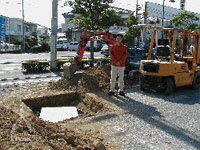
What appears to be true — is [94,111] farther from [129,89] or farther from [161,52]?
[161,52]

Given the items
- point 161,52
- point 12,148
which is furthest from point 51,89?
point 12,148

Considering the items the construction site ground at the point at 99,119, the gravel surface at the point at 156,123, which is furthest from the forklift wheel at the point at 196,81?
the gravel surface at the point at 156,123

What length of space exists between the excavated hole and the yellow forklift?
2.47 meters

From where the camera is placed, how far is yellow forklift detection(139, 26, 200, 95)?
9.16m

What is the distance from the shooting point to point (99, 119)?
6656mm

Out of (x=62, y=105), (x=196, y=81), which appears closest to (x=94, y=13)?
(x=196, y=81)

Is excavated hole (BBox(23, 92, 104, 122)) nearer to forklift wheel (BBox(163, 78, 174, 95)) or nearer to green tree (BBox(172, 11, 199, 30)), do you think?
forklift wheel (BBox(163, 78, 174, 95))

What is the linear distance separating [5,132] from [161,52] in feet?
22.5

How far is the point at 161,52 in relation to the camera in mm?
9875

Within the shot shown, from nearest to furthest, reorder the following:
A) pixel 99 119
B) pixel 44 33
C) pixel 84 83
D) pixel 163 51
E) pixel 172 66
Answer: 1. pixel 99 119
2. pixel 172 66
3. pixel 84 83
4. pixel 163 51
5. pixel 44 33

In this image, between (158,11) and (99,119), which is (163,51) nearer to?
(99,119)

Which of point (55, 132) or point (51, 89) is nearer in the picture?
point (55, 132)

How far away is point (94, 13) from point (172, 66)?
28.1 feet

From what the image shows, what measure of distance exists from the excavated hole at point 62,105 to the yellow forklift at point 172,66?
2468 millimetres
